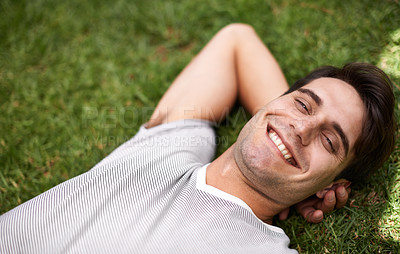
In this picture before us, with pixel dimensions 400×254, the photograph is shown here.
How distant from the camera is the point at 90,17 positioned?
14.5ft

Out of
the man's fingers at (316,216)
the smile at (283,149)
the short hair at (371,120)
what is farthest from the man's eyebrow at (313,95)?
the man's fingers at (316,216)

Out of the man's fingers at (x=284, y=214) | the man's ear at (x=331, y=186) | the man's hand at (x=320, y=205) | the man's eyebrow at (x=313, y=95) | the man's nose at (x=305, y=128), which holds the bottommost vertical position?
the man's fingers at (x=284, y=214)

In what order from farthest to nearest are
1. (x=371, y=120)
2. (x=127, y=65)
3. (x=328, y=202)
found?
(x=127, y=65) → (x=328, y=202) → (x=371, y=120)

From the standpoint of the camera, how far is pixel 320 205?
263 centimetres

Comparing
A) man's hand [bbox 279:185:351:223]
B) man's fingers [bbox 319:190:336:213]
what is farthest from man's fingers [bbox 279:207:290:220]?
man's fingers [bbox 319:190:336:213]

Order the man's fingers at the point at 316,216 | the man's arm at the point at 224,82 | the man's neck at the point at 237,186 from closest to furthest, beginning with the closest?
the man's neck at the point at 237,186, the man's fingers at the point at 316,216, the man's arm at the point at 224,82

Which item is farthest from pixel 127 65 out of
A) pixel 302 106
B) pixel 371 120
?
pixel 371 120

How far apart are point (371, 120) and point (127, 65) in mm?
2807

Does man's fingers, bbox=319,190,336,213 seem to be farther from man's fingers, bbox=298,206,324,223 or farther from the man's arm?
the man's arm

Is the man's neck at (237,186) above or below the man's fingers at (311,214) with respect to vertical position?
above

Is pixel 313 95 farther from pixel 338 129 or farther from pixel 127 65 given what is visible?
pixel 127 65

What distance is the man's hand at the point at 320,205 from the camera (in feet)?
8.32

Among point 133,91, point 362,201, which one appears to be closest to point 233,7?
point 133,91

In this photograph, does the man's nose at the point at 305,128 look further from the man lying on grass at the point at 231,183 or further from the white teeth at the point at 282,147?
the white teeth at the point at 282,147
